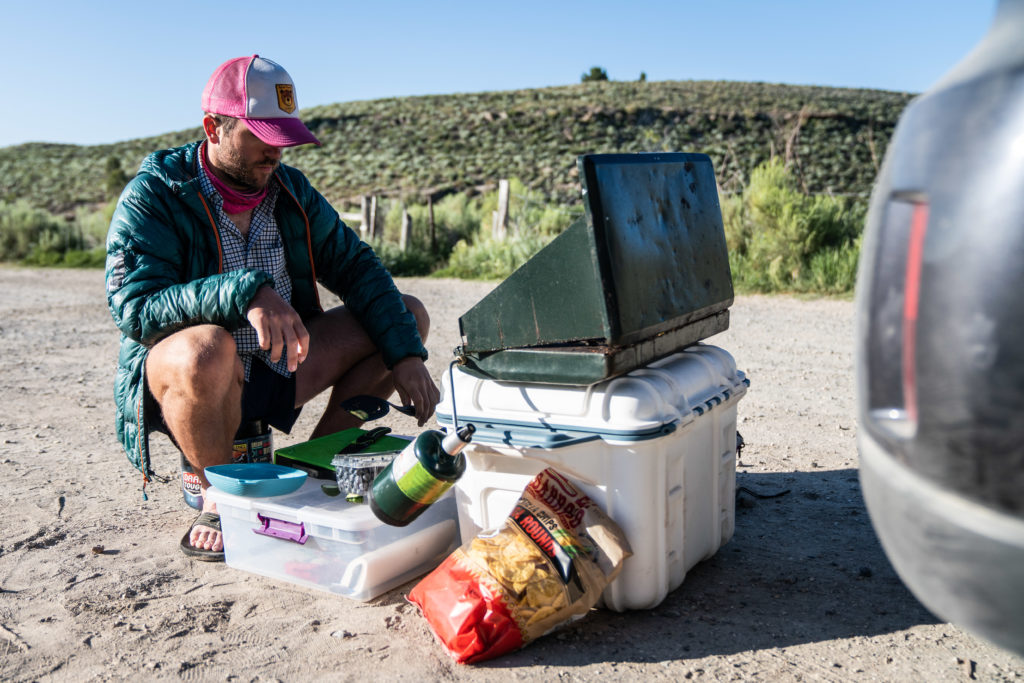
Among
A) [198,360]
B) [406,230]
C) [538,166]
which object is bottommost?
[406,230]

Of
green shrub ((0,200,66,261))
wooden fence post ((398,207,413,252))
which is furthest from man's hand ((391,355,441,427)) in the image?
green shrub ((0,200,66,261))

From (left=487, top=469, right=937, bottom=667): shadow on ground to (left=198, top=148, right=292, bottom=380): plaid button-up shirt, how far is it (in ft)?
5.34

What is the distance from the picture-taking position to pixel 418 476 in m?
2.59

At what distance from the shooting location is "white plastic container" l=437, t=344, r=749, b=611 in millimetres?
2518

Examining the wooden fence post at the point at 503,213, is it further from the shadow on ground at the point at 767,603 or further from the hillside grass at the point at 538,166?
the shadow on ground at the point at 767,603

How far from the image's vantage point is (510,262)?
505 inches

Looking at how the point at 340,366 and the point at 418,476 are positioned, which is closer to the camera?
the point at 418,476

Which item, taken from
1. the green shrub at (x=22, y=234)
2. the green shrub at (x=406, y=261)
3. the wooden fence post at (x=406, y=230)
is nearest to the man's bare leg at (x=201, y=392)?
the green shrub at (x=406, y=261)

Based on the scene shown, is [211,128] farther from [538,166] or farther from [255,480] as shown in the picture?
[538,166]

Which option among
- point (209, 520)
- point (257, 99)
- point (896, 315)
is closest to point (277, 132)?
point (257, 99)

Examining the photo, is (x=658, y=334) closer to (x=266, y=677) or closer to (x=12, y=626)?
(x=266, y=677)

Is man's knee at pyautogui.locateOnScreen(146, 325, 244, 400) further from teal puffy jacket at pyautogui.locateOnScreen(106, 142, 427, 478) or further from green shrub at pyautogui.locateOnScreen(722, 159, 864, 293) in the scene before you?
green shrub at pyautogui.locateOnScreen(722, 159, 864, 293)

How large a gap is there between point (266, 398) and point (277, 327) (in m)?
0.74

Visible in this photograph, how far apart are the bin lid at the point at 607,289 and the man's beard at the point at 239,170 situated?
1211 millimetres
